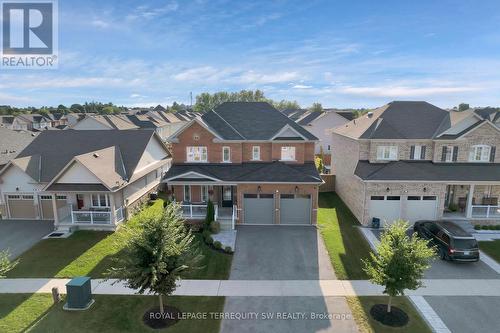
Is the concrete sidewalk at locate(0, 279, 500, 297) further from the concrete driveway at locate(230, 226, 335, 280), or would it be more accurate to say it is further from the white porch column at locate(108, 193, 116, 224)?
the white porch column at locate(108, 193, 116, 224)

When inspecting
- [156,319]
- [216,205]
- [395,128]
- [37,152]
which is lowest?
[156,319]

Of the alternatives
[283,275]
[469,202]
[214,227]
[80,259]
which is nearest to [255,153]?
[214,227]

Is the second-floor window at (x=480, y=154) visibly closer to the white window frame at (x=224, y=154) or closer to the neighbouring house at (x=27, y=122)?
the white window frame at (x=224, y=154)

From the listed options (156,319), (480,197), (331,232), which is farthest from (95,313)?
(480,197)

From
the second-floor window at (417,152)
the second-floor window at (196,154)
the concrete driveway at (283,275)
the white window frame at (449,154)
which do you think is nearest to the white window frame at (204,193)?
the second-floor window at (196,154)

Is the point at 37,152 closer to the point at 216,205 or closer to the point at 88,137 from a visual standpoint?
the point at 88,137

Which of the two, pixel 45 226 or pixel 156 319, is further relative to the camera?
pixel 45 226

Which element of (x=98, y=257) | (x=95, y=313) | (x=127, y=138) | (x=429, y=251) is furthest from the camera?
(x=127, y=138)
